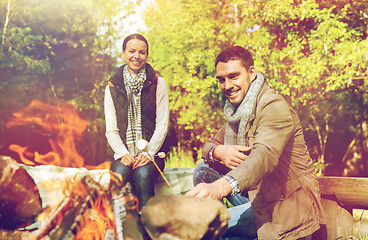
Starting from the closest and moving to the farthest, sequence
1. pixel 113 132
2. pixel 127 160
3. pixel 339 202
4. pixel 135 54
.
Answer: pixel 339 202 → pixel 127 160 → pixel 113 132 → pixel 135 54

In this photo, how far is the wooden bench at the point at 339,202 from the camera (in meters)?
3.13

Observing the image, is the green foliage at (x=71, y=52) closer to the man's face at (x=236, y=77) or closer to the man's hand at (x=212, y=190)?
the man's face at (x=236, y=77)

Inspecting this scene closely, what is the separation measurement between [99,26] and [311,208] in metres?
8.30

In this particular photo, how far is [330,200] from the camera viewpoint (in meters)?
3.20

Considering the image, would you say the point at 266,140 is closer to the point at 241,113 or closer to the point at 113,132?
the point at 241,113

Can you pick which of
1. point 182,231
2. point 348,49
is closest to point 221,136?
point 182,231

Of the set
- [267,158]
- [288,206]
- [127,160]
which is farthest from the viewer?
[127,160]

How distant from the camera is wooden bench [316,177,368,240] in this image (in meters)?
3.13

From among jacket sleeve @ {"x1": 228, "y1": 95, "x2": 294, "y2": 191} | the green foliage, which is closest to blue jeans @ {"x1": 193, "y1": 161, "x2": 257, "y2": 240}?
jacket sleeve @ {"x1": 228, "y1": 95, "x2": 294, "y2": 191}

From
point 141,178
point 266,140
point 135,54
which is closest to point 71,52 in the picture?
point 135,54

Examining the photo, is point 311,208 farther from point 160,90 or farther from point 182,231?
point 160,90

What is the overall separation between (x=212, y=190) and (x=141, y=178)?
1.45 metres

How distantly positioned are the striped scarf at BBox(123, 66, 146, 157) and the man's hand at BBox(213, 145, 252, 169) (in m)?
1.20

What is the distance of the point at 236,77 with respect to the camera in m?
2.87
